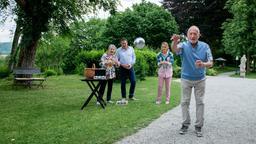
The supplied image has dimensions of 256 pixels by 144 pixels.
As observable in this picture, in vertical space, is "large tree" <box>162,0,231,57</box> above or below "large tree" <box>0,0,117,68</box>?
above

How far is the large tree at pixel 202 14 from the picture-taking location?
4725cm

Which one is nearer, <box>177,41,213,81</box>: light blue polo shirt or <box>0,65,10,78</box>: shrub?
<box>177,41,213,81</box>: light blue polo shirt

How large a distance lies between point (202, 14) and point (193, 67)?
41.7 meters

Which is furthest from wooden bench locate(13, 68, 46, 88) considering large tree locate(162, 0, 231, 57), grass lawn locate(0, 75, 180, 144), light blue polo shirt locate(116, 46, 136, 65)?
large tree locate(162, 0, 231, 57)

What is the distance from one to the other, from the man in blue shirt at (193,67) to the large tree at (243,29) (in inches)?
1356

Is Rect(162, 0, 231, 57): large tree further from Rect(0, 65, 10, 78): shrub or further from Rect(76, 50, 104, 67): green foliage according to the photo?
Rect(0, 65, 10, 78): shrub

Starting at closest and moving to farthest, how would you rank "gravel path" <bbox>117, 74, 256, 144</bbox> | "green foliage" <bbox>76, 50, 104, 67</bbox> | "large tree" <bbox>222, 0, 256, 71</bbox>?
"gravel path" <bbox>117, 74, 256, 144</bbox> < "green foliage" <bbox>76, 50, 104, 67</bbox> < "large tree" <bbox>222, 0, 256, 71</bbox>

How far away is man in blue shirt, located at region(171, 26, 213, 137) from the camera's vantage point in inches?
294

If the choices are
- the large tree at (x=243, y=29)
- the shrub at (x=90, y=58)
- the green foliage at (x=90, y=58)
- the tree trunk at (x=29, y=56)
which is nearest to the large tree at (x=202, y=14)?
the large tree at (x=243, y=29)

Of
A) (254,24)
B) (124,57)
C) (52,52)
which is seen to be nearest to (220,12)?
(254,24)

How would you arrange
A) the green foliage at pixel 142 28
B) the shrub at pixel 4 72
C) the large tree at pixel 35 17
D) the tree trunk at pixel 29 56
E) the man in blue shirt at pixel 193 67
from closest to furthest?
the man in blue shirt at pixel 193 67
the large tree at pixel 35 17
the tree trunk at pixel 29 56
the shrub at pixel 4 72
the green foliage at pixel 142 28

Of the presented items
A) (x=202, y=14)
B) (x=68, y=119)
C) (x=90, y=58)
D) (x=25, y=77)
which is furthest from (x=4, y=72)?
(x=202, y=14)

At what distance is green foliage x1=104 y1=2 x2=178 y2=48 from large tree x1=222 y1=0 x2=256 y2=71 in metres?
6.30

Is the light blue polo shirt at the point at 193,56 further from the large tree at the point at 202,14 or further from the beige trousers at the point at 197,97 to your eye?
the large tree at the point at 202,14
